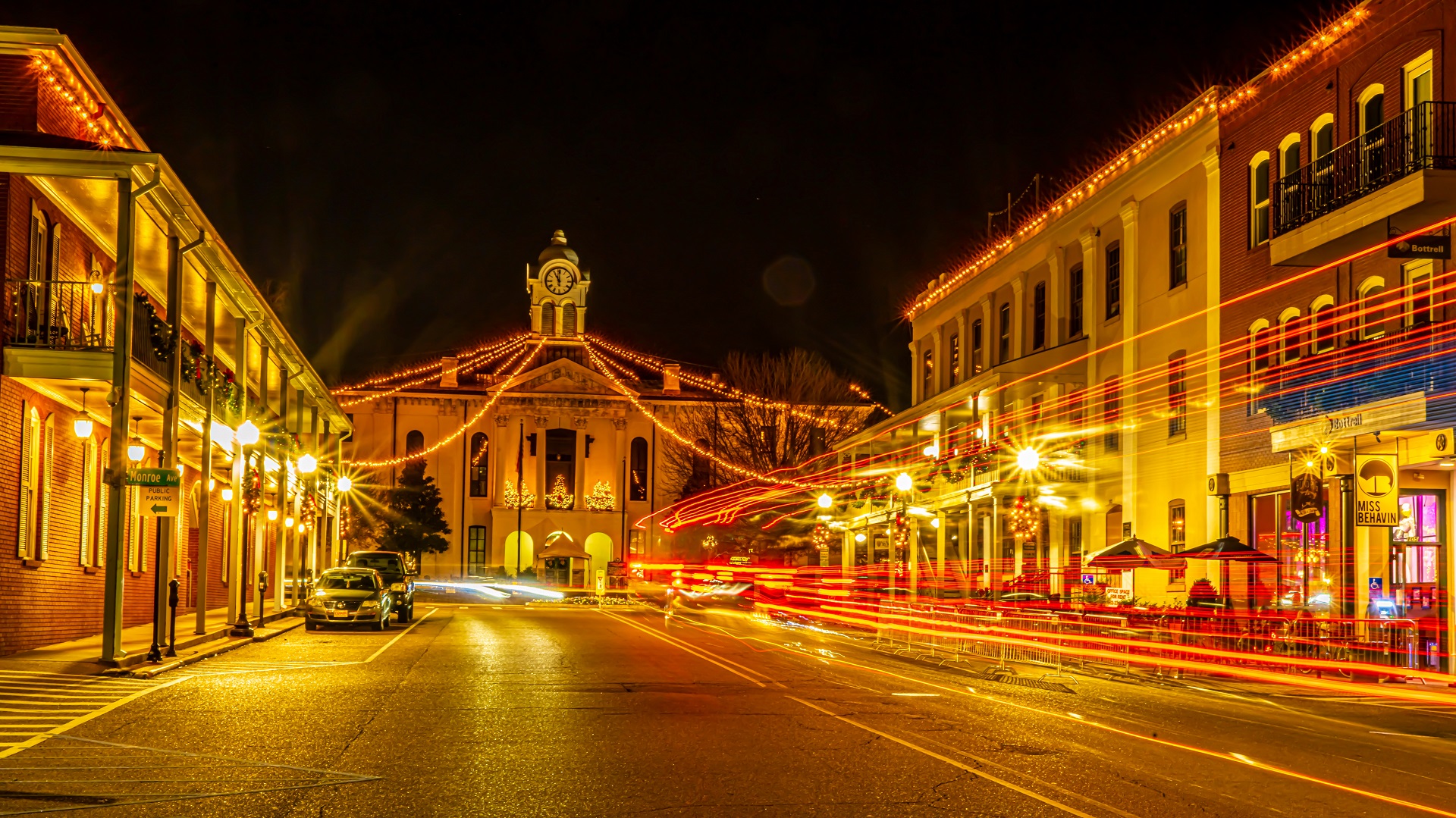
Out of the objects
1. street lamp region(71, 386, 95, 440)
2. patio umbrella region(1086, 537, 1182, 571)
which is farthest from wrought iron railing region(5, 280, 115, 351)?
patio umbrella region(1086, 537, 1182, 571)

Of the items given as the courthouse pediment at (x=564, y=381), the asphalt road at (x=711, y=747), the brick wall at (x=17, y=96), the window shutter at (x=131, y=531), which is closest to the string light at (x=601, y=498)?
the courthouse pediment at (x=564, y=381)

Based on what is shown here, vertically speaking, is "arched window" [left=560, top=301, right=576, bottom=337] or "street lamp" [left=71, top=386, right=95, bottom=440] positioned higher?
"arched window" [left=560, top=301, right=576, bottom=337]

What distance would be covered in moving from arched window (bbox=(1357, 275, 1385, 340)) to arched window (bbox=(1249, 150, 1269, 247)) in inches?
143

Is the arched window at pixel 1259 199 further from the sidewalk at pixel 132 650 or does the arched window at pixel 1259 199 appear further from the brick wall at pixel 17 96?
the brick wall at pixel 17 96

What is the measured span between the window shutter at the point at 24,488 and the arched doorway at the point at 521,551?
62080mm

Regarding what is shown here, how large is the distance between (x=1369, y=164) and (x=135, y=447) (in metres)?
19.7

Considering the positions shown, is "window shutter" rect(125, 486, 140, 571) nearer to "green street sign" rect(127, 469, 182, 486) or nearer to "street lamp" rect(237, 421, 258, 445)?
"street lamp" rect(237, 421, 258, 445)

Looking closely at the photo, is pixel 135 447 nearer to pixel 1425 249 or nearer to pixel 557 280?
pixel 1425 249

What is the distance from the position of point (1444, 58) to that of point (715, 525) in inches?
2110

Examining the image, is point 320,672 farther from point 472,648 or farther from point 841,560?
point 841,560

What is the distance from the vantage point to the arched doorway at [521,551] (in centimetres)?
8562

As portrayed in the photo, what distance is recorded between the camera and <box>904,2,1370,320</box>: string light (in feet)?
80.7

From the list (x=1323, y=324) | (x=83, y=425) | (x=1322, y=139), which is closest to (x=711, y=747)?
(x=83, y=425)

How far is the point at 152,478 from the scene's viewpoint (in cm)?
2117
